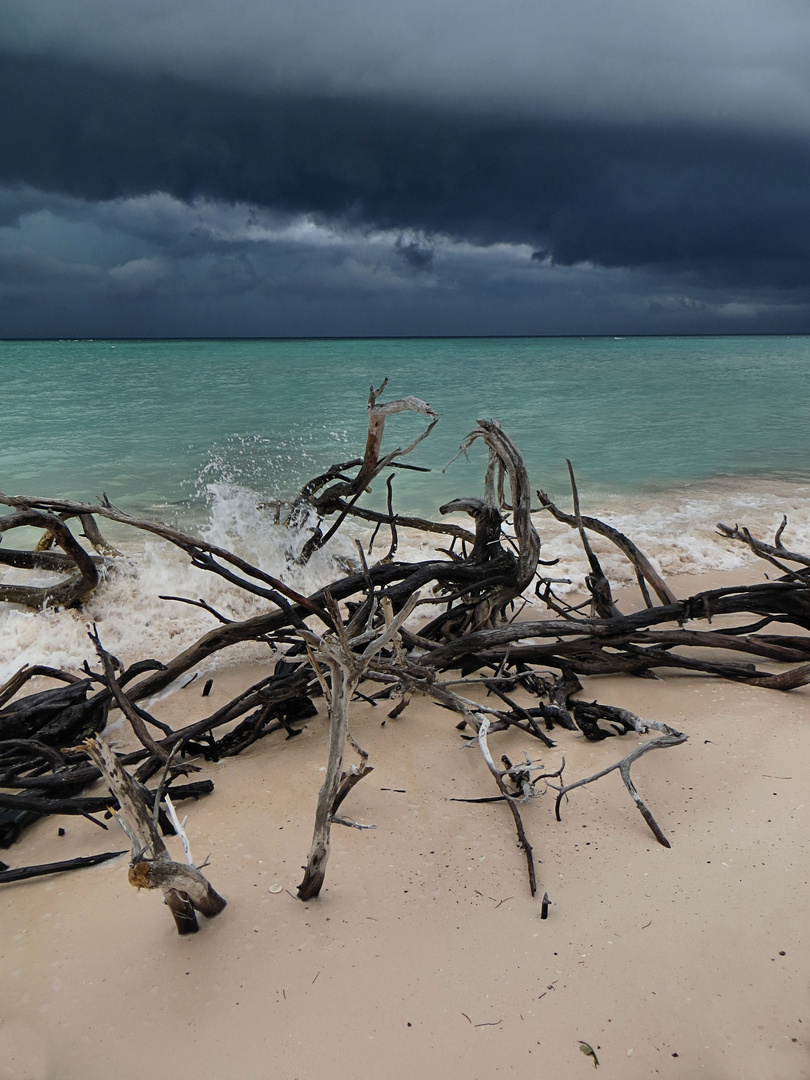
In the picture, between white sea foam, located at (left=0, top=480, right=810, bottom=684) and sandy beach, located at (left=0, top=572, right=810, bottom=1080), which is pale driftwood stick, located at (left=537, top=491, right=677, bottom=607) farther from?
sandy beach, located at (left=0, top=572, right=810, bottom=1080)

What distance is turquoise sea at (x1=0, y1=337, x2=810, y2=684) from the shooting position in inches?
189

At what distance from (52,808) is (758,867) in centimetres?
222

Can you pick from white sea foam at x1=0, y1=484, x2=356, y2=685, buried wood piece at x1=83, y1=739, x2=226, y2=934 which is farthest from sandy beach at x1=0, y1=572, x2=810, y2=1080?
white sea foam at x1=0, y1=484, x2=356, y2=685

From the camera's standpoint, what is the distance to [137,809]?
158cm

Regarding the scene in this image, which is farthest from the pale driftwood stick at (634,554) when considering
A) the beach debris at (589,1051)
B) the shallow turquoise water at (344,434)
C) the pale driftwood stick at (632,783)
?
the shallow turquoise water at (344,434)

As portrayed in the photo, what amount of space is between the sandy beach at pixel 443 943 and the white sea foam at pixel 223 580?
196 centimetres

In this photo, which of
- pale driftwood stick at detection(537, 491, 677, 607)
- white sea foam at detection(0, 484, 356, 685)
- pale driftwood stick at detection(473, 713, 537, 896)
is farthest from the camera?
white sea foam at detection(0, 484, 356, 685)

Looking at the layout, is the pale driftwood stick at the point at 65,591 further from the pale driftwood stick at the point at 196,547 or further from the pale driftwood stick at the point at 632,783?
the pale driftwood stick at the point at 632,783

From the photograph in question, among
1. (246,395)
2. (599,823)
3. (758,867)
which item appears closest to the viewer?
(758,867)

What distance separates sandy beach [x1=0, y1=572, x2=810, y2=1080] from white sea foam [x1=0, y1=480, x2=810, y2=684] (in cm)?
196

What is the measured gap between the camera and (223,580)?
16.7 ft

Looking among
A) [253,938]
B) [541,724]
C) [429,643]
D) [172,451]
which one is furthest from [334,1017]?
[172,451]

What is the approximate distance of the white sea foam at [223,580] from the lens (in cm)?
435

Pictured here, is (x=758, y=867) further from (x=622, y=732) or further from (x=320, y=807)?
(x=320, y=807)
